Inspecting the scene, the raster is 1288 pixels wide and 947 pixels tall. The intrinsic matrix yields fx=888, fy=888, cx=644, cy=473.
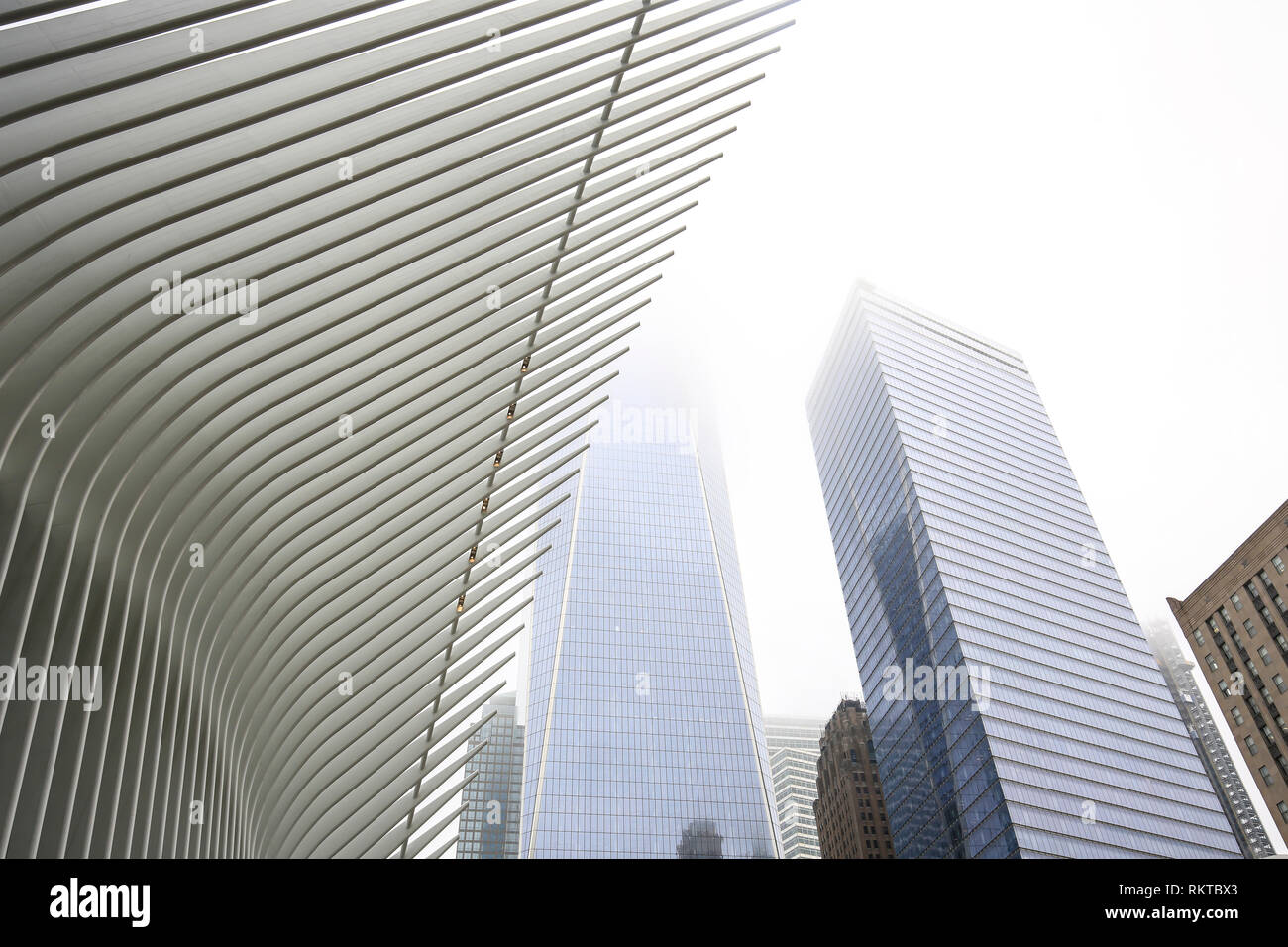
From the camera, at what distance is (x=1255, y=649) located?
70.8m

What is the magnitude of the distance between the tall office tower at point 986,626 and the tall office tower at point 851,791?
462 inches

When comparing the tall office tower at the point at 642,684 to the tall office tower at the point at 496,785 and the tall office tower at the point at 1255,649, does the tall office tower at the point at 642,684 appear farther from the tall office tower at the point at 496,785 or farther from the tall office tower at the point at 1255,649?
the tall office tower at the point at 1255,649

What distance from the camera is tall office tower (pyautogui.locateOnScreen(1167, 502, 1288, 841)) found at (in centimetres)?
6762

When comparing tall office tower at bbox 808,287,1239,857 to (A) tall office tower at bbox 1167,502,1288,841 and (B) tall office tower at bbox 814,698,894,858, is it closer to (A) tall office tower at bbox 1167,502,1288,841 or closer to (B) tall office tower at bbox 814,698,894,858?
(B) tall office tower at bbox 814,698,894,858

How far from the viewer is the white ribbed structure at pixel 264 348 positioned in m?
7.92

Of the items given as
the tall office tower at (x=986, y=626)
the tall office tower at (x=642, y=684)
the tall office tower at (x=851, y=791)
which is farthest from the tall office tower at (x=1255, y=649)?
the tall office tower at (x=642, y=684)

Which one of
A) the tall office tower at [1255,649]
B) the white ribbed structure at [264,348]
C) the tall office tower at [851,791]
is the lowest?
the white ribbed structure at [264,348]

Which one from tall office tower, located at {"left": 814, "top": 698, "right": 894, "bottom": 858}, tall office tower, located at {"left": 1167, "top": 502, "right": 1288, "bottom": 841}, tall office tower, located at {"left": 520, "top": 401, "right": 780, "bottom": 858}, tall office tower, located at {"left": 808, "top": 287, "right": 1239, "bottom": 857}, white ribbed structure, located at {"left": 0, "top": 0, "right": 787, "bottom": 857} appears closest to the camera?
white ribbed structure, located at {"left": 0, "top": 0, "right": 787, "bottom": 857}

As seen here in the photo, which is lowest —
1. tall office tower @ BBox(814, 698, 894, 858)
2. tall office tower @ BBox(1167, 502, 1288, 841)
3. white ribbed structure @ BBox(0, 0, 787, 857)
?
white ribbed structure @ BBox(0, 0, 787, 857)

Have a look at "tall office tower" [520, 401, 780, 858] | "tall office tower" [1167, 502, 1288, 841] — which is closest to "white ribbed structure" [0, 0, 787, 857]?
"tall office tower" [1167, 502, 1288, 841]

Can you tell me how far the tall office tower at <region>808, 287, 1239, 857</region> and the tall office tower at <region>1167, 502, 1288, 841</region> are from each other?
18878 millimetres

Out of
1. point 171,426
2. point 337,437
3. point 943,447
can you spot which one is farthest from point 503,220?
point 943,447

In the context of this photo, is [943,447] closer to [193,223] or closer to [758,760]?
[758,760]
